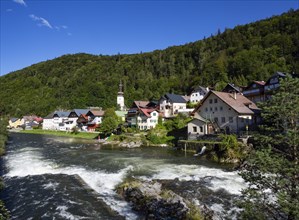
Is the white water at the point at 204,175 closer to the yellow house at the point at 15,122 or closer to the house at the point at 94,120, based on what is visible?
the house at the point at 94,120

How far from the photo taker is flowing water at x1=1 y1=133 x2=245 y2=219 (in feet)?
49.2

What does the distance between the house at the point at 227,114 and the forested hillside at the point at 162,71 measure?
41.3 meters

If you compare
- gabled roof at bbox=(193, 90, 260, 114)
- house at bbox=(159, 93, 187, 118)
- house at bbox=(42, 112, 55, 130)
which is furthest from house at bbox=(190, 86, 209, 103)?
house at bbox=(42, 112, 55, 130)

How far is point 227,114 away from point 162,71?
11634 cm

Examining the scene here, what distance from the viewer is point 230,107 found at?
3878 cm

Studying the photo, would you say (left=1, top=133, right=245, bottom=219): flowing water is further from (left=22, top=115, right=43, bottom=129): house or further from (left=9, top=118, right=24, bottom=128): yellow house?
(left=9, top=118, right=24, bottom=128): yellow house

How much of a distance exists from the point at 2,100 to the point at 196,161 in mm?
164155

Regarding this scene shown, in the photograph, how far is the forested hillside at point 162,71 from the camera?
101206mm

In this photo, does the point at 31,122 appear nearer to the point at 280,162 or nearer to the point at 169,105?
the point at 169,105

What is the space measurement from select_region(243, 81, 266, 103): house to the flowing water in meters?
27.9

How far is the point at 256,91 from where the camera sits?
174ft

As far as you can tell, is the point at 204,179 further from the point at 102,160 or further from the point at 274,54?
the point at 274,54

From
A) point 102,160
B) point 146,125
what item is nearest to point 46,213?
point 102,160

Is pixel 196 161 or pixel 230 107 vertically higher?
pixel 230 107
